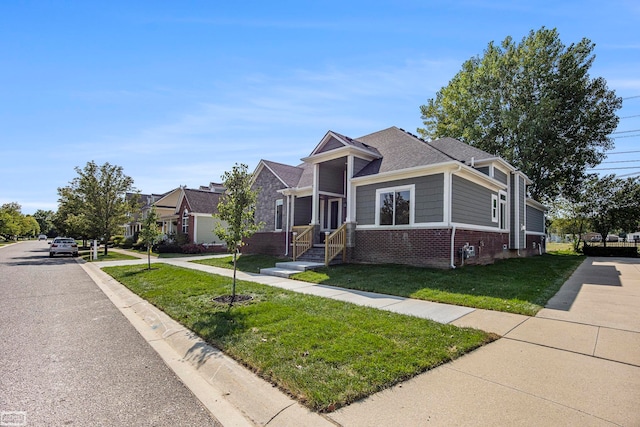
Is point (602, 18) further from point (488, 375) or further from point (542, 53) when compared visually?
point (542, 53)

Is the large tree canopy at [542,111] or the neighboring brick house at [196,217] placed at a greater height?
the large tree canopy at [542,111]

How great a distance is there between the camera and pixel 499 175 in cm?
1630

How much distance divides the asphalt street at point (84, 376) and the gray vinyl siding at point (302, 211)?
11.2 metres

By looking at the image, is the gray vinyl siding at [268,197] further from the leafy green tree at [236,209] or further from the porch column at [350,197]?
the leafy green tree at [236,209]

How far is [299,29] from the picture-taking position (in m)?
9.48

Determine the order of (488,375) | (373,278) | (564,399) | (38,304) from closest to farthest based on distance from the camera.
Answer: (564,399) < (488,375) < (38,304) < (373,278)

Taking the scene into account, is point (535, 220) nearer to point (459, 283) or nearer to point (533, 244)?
point (533, 244)

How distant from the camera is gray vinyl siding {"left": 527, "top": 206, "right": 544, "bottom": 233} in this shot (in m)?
21.3

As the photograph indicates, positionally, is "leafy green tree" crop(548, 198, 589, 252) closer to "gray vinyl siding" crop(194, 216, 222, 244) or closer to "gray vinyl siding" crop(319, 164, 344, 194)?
"gray vinyl siding" crop(319, 164, 344, 194)

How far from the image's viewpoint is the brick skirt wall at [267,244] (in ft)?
57.3

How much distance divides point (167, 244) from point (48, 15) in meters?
20.8

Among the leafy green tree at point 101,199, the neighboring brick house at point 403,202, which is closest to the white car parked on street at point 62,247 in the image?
the leafy green tree at point 101,199

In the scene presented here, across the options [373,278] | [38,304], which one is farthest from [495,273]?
[38,304]

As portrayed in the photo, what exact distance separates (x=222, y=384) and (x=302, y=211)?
14.2 metres
